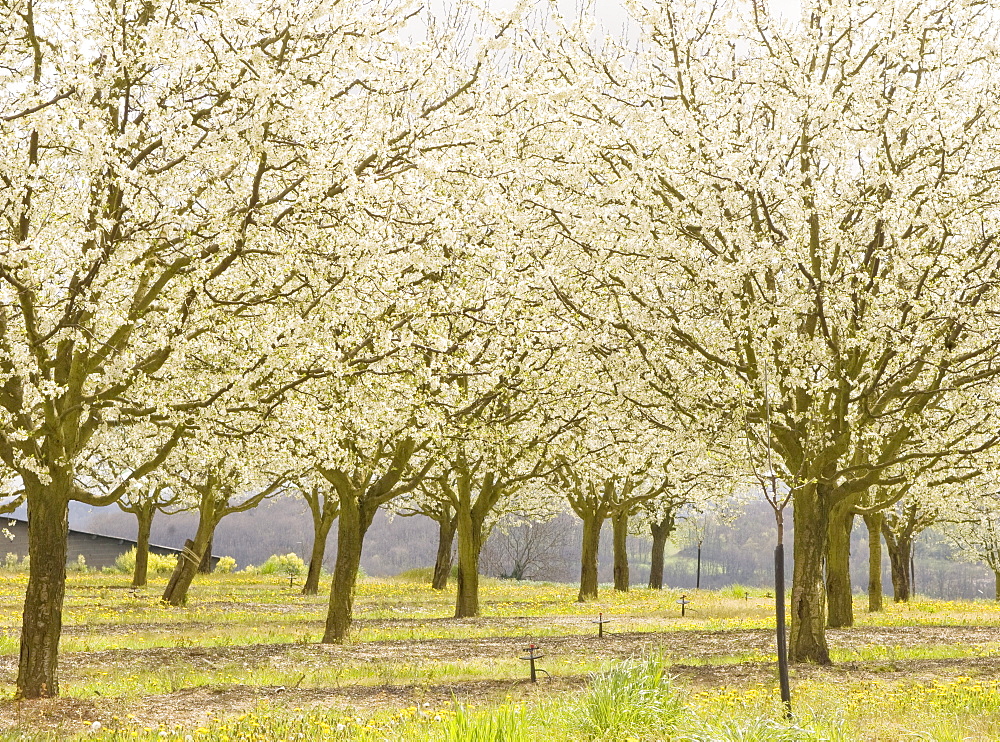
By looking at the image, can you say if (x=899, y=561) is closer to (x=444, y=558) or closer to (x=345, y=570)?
(x=444, y=558)

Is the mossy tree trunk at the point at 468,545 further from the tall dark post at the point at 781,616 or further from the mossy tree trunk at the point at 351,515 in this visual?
the tall dark post at the point at 781,616

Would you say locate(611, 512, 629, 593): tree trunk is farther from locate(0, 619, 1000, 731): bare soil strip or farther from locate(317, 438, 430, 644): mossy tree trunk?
locate(317, 438, 430, 644): mossy tree trunk

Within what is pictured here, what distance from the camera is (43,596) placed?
11.5 metres

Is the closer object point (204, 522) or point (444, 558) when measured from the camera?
point (204, 522)

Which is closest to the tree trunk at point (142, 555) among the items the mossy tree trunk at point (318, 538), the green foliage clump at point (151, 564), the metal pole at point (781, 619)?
the green foliage clump at point (151, 564)

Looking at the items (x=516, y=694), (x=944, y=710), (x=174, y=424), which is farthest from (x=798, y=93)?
(x=174, y=424)

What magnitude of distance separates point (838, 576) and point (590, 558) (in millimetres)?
14555

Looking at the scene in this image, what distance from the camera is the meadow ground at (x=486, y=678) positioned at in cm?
853

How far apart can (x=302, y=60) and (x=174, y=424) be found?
532cm

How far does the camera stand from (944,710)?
989cm

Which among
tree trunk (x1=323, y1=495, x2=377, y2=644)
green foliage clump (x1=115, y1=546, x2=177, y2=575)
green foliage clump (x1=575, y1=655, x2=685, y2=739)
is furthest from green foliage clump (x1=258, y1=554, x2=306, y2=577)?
green foliage clump (x1=575, y1=655, x2=685, y2=739)

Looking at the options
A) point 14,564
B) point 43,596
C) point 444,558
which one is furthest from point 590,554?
point 14,564

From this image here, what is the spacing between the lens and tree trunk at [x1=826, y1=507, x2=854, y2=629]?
22297mm

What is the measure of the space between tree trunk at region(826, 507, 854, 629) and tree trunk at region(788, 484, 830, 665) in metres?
7.64
